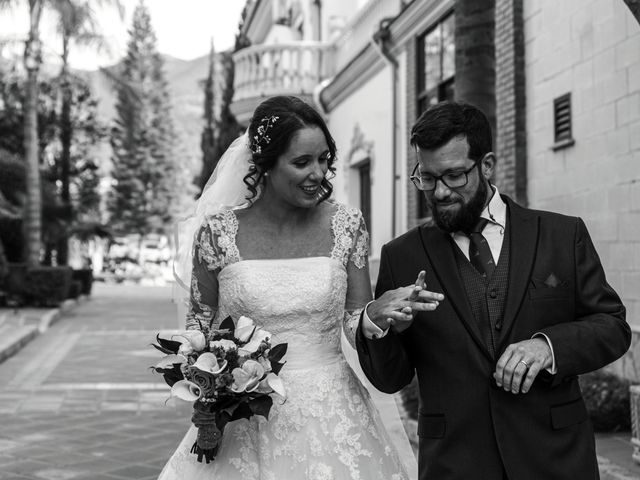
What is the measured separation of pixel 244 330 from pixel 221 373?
0.21 m

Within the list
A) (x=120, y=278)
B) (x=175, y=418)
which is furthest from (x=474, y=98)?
(x=120, y=278)

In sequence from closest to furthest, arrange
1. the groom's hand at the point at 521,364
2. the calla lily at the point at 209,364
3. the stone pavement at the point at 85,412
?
the groom's hand at the point at 521,364 < the calla lily at the point at 209,364 < the stone pavement at the point at 85,412

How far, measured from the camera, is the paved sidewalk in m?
6.27

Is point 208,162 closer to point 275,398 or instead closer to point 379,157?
point 379,157

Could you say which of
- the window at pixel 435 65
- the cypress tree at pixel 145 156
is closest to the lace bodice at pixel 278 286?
the window at pixel 435 65

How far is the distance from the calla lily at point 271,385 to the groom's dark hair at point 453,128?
3.11 ft

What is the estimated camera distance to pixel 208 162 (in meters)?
36.6

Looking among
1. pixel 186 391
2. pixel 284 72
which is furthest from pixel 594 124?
pixel 284 72

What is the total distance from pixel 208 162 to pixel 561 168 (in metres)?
28.8

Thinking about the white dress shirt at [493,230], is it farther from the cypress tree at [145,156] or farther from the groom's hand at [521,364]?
the cypress tree at [145,156]

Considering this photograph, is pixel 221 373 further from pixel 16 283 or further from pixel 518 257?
pixel 16 283

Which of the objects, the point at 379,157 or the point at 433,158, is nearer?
the point at 433,158

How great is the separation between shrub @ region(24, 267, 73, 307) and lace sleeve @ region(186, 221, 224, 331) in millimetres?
18640

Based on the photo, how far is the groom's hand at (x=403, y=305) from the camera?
8.10 ft
